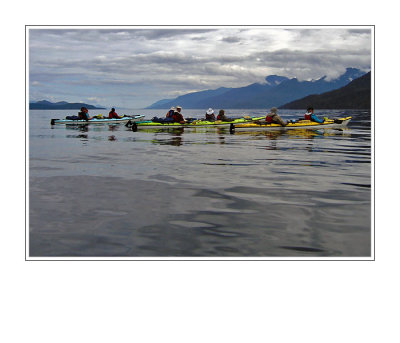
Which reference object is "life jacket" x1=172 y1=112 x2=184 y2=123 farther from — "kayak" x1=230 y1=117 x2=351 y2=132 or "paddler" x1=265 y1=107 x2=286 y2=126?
"paddler" x1=265 y1=107 x2=286 y2=126

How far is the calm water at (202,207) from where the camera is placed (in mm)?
7301

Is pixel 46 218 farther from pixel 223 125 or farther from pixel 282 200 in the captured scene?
pixel 223 125

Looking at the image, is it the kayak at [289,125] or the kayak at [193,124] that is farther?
the kayak at [193,124]

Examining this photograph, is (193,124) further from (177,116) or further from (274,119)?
(274,119)

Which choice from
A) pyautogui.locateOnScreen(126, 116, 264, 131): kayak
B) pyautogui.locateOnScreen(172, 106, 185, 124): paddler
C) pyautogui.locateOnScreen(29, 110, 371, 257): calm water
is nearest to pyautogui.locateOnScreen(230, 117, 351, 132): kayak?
pyautogui.locateOnScreen(126, 116, 264, 131): kayak

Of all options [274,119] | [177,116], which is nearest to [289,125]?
[274,119]

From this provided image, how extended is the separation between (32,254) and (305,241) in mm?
4865

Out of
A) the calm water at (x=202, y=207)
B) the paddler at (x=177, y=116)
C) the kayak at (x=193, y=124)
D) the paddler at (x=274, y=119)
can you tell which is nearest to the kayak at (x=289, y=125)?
the paddler at (x=274, y=119)

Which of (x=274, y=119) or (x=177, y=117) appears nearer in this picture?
(x=274, y=119)

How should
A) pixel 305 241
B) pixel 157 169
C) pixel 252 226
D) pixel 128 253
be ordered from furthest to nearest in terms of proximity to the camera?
pixel 157 169 < pixel 252 226 < pixel 305 241 < pixel 128 253

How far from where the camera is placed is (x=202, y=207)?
9703 millimetres

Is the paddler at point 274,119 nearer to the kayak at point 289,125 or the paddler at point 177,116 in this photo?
the kayak at point 289,125

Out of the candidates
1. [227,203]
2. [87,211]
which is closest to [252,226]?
[227,203]

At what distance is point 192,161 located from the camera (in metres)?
17.0
